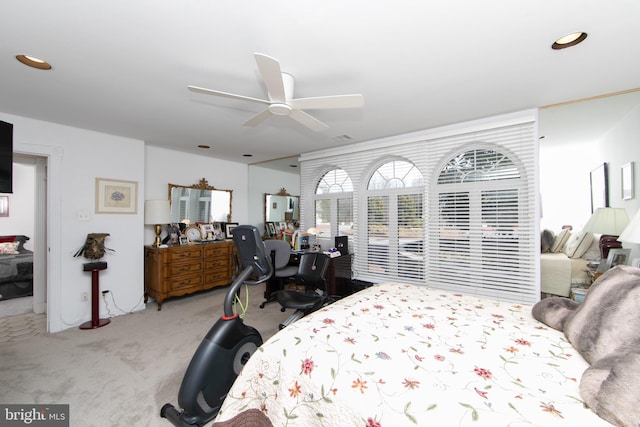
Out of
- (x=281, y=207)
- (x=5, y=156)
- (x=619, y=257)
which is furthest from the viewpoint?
(x=281, y=207)

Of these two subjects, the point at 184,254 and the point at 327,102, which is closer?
the point at 327,102

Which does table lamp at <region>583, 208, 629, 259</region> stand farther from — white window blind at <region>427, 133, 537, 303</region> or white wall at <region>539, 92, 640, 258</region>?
white window blind at <region>427, 133, 537, 303</region>

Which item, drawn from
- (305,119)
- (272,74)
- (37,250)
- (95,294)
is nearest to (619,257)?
(305,119)

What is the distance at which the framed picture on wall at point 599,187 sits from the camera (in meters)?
3.65

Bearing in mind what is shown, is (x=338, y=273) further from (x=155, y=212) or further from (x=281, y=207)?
(x=155, y=212)

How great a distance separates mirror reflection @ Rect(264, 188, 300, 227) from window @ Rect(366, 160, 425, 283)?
2554 mm

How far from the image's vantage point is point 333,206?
4.38 metres

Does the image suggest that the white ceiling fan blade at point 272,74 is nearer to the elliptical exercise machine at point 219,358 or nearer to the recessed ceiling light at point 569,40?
the elliptical exercise machine at point 219,358

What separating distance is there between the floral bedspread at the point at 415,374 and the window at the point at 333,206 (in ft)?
8.71

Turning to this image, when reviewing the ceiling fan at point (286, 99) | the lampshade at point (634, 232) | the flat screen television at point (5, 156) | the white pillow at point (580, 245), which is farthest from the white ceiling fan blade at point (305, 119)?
the white pillow at point (580, 245)

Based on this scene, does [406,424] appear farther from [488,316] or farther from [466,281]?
[466,281]

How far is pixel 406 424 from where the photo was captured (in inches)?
34.2

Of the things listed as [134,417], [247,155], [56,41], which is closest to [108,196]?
[247,155]

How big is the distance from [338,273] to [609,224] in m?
→ 3.15
